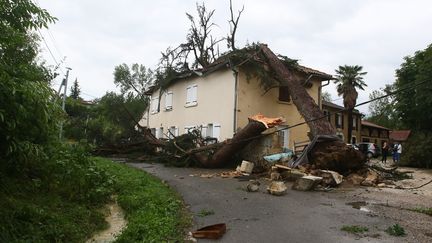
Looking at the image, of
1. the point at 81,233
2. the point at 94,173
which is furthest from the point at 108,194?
the point at 81,233

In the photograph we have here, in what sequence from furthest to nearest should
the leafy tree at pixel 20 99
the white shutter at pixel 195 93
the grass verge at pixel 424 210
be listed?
the white shutter at pixel 195 93 → the grass verge at pixel 424 210 → the leafy tree at pixel 20 99

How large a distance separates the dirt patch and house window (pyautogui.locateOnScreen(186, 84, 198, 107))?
50.4ft

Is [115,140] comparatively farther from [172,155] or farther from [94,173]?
[94,173]

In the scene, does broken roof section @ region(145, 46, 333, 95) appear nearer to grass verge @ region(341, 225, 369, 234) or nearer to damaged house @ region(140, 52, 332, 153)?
damaged house @ region(140, 52, 332, 153)

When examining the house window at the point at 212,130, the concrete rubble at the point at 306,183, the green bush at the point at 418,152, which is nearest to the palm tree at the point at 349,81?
the green bush at the point at 418,152

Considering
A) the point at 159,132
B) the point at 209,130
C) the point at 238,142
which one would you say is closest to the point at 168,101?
the point at 159,132

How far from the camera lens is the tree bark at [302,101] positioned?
16234mm

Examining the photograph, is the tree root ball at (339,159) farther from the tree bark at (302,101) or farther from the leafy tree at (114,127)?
the leafy tree at (114,127)

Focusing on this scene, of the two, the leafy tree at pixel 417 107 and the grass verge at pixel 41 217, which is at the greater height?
the leafy tree at pixel 417 107

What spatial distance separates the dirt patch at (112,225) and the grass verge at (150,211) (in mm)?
145

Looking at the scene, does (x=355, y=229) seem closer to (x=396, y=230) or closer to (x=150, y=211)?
(x=396, y=230)

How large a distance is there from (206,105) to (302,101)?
7.20 metres

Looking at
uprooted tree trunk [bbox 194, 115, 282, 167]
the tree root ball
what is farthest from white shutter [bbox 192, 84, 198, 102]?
the tree root ball

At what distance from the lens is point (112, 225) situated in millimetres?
8141
